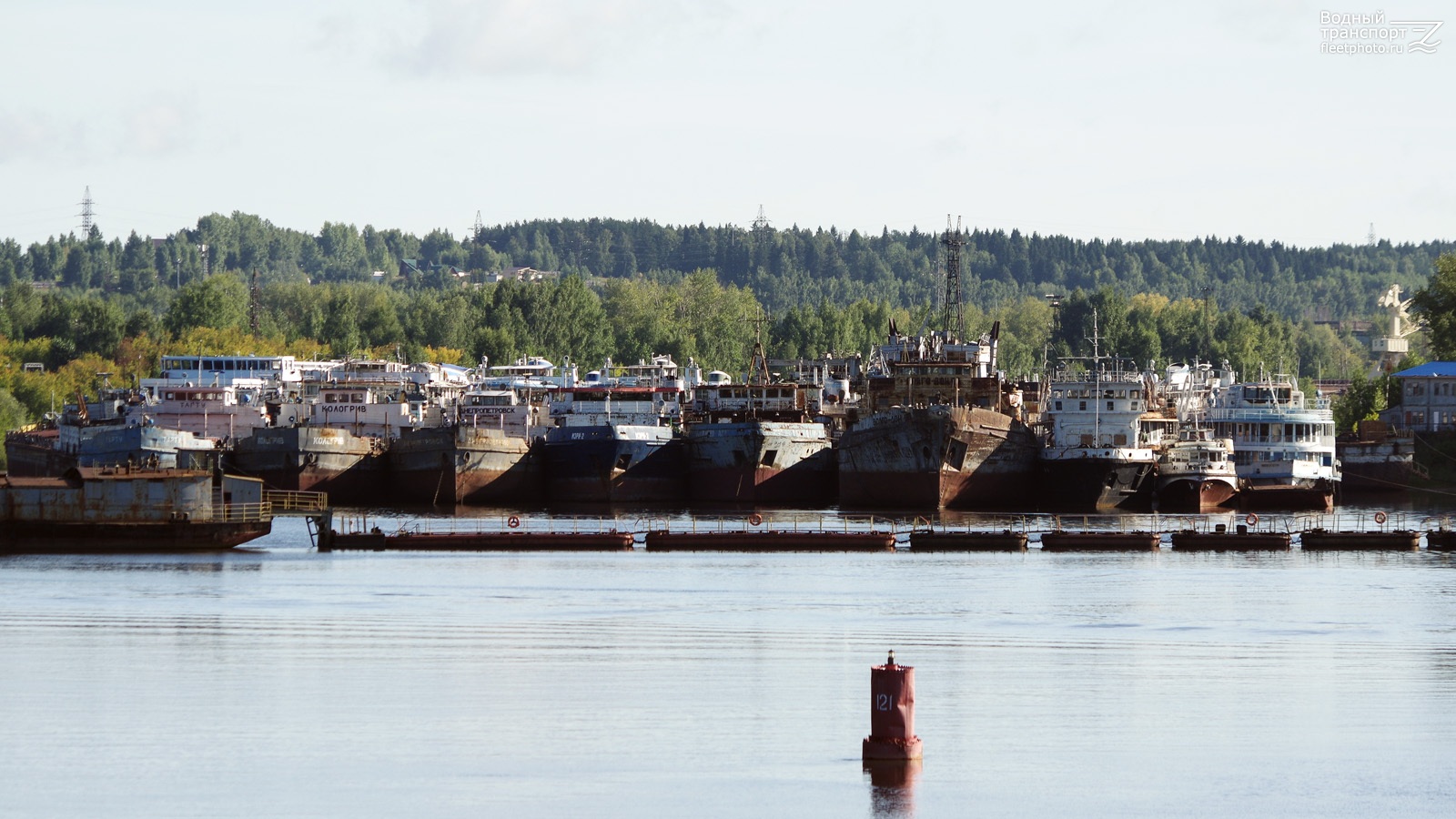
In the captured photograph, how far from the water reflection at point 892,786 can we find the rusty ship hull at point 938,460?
67788mm

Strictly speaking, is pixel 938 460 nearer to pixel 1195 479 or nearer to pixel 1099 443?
pixel 1099 443

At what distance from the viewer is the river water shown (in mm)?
31141

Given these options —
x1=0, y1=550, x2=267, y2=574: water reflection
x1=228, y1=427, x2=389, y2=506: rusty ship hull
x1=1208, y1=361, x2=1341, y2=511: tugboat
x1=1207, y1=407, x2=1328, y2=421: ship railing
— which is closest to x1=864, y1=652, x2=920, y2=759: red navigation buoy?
x1=0, y1=550, x2=267, y2=574: water reflection

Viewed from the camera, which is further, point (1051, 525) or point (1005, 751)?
point (1051, 525)

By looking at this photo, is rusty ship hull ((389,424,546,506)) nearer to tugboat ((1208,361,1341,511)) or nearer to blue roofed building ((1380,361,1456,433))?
tugboat ((1208,361,1341,511))

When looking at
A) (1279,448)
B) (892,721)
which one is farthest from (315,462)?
(892,721)

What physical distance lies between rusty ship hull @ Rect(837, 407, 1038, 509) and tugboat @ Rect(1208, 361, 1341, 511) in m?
12.8

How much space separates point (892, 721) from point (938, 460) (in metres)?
68.1

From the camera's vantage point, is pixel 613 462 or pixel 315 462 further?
pixel 613 462

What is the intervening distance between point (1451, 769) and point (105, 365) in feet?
531

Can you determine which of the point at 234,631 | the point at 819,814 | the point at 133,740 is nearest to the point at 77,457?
the point at 234,631

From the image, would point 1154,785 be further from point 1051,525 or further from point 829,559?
point 1051,525

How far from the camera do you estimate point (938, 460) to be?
100562 millimetres

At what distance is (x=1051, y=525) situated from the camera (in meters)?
89.6
